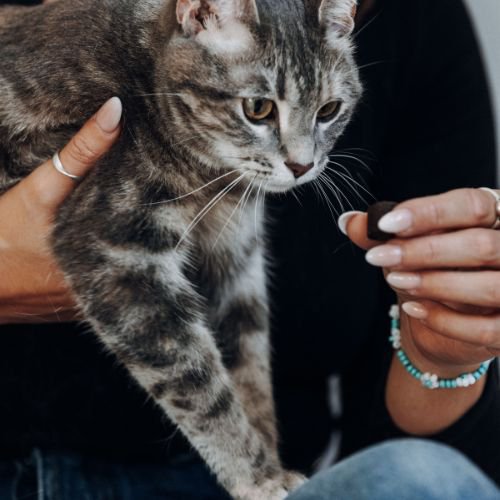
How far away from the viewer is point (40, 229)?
0.94 m

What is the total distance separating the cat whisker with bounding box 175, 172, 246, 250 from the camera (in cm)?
94

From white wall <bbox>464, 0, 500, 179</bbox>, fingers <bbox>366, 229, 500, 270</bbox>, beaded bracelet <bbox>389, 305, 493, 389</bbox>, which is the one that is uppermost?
fingers <bbox>366, 229, 500, 270</bbox>

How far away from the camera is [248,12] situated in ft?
2.93

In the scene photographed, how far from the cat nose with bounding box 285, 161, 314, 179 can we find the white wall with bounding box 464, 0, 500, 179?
1.01 metres

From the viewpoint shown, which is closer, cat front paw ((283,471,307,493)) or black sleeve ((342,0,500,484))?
cat front paw ((283,471,307,493))

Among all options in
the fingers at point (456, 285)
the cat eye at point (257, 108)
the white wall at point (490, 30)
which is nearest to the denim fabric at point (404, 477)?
the fingers at point (456, 285)


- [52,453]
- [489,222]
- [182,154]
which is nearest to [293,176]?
[182,154]

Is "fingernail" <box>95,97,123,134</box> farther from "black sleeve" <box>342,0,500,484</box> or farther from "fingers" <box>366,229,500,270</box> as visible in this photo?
"black sleeve" <box>342,0,500,484</box>

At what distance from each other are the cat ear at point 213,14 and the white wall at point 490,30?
106 cm

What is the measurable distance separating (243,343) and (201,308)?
0.16 metres

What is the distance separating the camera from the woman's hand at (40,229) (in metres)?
0.87

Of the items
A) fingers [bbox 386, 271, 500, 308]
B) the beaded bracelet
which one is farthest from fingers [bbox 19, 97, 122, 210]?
the beaded bracelet

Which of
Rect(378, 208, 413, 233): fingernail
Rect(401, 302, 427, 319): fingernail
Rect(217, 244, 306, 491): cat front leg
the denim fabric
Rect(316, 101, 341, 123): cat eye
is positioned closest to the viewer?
the denim fabric

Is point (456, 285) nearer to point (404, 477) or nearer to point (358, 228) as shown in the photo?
point (358, 228)
